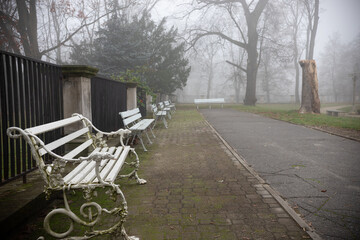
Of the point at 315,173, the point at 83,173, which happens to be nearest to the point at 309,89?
the point at 315,173

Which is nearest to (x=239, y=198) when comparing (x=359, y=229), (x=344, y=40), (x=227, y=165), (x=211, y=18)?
(x=359, y=229)

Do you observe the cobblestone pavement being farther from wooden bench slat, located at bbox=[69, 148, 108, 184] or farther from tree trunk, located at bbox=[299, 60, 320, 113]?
tree trunk, located at bbox=[299, 60, 320, 113]

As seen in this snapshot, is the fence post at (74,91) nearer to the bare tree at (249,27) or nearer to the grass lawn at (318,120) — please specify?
the grass lawn at (318,120)

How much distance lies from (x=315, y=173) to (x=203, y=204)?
7.66 ft

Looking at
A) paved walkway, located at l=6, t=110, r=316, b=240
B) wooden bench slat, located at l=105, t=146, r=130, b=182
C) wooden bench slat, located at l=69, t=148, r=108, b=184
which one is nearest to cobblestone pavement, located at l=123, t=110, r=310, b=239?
paved walkway, located at l=6, t=110, r=316, b=240

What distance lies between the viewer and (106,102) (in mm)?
7297

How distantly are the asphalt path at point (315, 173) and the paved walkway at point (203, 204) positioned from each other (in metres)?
0.29

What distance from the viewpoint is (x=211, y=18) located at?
24.6 meters

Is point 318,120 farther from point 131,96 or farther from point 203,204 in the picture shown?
point 203,204

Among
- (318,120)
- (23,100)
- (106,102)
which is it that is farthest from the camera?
(318,120)

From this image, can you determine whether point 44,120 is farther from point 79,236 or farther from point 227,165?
point 227,165

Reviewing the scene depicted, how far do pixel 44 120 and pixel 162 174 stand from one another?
6.71ft

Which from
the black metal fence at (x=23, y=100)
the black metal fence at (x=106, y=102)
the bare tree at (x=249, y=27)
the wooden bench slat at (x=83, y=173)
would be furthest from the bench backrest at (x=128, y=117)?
the bare tree at (x=249, y=27)

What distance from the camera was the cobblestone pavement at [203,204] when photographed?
2670 mm
